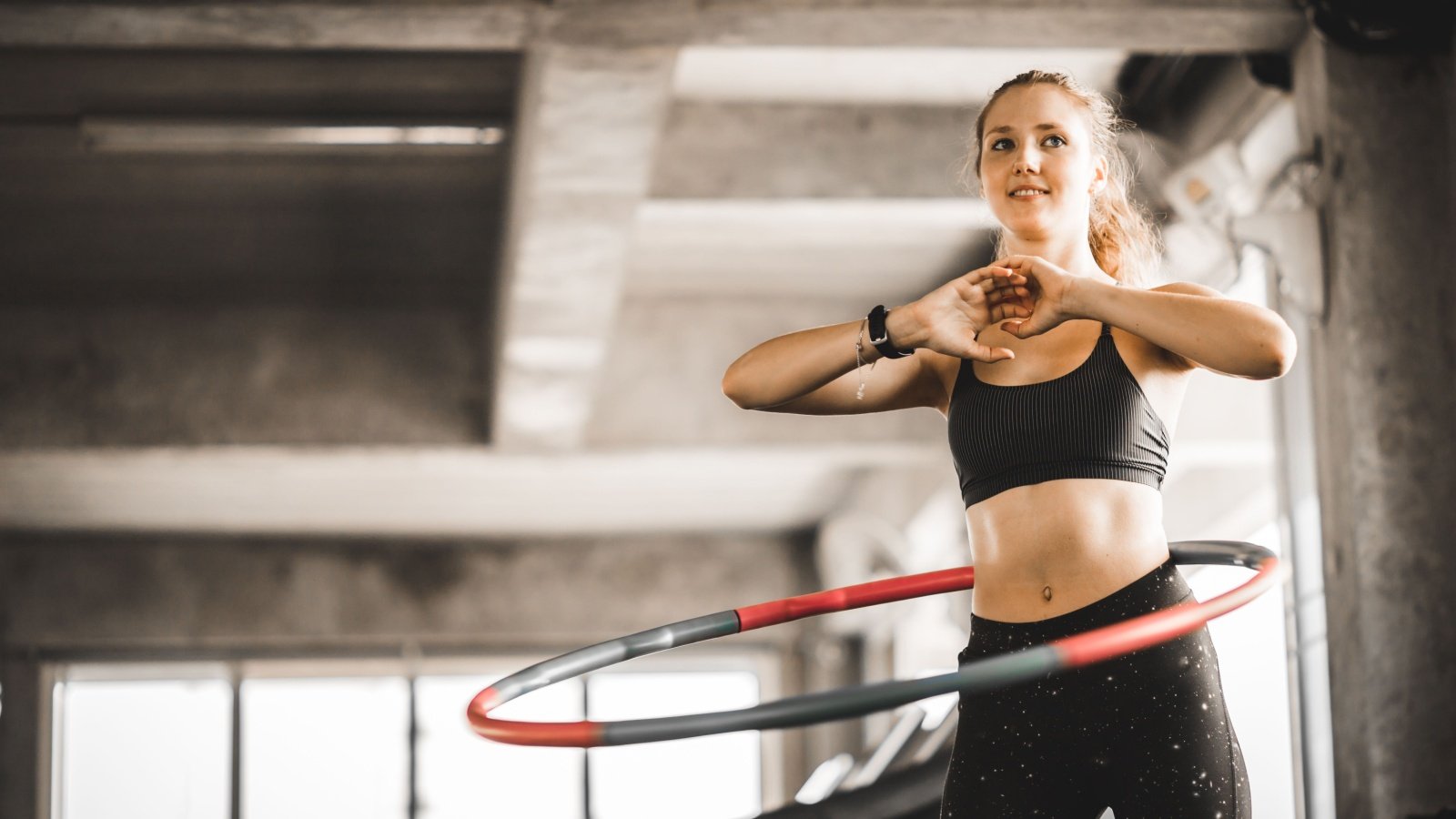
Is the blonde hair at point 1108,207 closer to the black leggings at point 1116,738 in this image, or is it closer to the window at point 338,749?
the black leggings at point 1116,738

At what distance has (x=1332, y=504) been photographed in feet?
13.1

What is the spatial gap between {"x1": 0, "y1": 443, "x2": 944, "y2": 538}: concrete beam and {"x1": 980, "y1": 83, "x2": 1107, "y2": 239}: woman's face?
18.1ft

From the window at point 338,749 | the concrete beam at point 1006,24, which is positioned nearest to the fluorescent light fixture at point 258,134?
the concrete beam at point 1006,24

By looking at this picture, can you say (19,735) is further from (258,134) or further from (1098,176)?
(1098,176)

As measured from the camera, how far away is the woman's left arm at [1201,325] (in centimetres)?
202

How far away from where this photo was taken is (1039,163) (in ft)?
7.35

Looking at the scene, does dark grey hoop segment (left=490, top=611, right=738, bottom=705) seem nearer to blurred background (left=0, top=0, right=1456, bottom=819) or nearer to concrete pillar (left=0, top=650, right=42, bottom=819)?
blurred background (left=0, top=0, right=1456, bottom=819)

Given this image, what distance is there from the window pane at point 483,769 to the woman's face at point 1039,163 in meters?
10.0

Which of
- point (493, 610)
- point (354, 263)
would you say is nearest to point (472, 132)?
point (354, 263)

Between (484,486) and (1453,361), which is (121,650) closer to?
(484,486)

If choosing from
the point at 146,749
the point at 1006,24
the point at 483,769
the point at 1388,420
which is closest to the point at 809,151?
the point at 1006,24

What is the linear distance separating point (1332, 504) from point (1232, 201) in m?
0.93

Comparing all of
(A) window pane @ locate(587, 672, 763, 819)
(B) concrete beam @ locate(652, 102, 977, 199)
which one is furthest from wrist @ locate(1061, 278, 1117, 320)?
(A) window pane @ locate(587, 672, 763, 819)

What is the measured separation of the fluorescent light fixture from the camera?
545 cm
